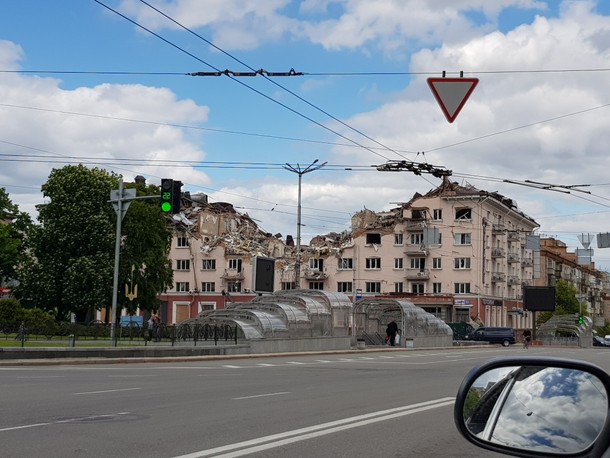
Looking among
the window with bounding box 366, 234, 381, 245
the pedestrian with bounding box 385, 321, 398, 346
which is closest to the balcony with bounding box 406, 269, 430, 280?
the window with bounding box 366, 234, 381, 245

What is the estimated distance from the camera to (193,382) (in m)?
20.3

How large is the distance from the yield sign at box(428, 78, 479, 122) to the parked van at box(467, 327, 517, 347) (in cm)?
6144

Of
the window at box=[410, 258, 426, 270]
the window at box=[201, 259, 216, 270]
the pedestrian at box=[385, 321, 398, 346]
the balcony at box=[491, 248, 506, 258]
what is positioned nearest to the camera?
the pedestrian at box=[385, 321, 398, 346]

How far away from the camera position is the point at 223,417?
1274 centimetres

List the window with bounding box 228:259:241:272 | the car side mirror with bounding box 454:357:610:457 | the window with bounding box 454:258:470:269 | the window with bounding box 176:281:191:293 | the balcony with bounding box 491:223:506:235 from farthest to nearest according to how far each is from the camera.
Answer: the window with bounding box 176:281:191:293
the window with bounding box 228:259:241:272
the balcony with bounding box 491:223:506:235
the window with bounding box 454:258:470:269
the car side mirror with bounding box 454:357:610:457

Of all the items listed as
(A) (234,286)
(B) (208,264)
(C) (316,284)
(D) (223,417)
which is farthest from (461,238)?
(D) (223,417)

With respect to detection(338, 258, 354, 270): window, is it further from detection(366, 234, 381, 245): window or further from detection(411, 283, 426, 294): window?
detection(411, 283, 426, 294): window

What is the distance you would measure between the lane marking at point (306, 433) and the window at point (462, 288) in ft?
249

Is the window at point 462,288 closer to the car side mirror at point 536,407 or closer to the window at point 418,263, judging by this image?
the window at point 418,263

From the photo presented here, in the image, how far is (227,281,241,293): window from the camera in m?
98.4

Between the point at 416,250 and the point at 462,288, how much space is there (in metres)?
6.55

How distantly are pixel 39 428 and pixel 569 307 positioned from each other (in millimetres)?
107234

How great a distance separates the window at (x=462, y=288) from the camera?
90.2 m

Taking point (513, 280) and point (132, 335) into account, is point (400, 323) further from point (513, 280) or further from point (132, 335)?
point (513, 280)
